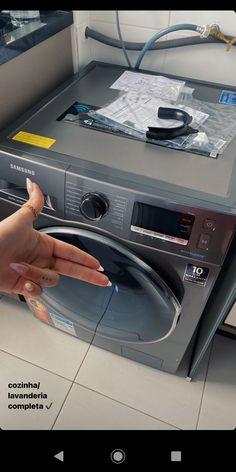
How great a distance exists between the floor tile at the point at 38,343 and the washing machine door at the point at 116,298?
120mm

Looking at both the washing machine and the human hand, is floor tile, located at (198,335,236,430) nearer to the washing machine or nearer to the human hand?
the washing machine

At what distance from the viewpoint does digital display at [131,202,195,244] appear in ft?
2.05

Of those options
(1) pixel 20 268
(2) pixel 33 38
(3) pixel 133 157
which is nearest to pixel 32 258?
(1) pixel 20 268

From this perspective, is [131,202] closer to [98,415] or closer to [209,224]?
[209,224]

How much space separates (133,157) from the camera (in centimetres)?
71

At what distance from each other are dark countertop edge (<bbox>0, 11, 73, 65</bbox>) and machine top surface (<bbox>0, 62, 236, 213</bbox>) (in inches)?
4.9

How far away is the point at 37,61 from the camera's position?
0.89 metres

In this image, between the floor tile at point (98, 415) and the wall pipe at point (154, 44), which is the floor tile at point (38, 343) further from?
the wall pipe at point (154, 44)

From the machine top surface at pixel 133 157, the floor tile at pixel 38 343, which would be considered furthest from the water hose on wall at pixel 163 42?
the floor tile at pixel 38 343

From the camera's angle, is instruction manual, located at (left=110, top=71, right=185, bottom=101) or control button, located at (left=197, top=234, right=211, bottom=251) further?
instruction manual, located at (left=110, top=71, right=185, bottom=101)

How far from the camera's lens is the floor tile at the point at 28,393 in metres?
1.06

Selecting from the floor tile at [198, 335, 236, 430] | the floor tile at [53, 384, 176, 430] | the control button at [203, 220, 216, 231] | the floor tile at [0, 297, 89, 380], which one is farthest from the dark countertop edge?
the floor tile at [198, 335, 236, 430]

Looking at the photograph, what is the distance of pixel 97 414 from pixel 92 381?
0.10 m

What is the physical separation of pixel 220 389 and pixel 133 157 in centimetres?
84
